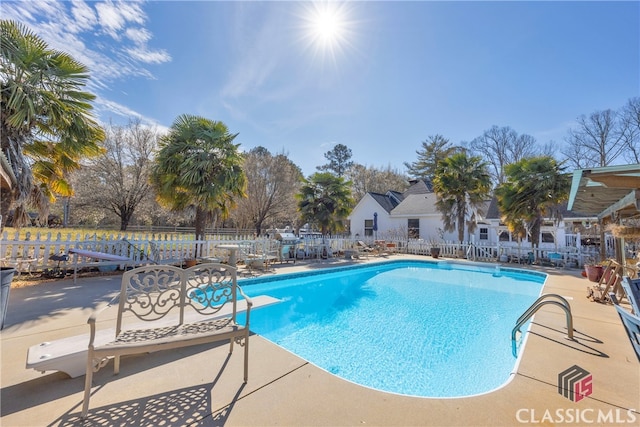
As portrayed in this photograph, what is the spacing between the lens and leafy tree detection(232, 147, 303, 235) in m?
21.8

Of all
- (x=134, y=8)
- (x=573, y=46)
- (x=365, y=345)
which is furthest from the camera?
(x=573, y=46)

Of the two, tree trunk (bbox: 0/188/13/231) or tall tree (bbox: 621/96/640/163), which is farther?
tall tree (bbox: 621/96/640/163)

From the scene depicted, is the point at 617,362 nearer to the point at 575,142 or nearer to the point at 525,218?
the point at 525,218

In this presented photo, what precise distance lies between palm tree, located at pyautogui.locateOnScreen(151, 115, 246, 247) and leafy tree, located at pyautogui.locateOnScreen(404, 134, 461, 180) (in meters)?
29.0

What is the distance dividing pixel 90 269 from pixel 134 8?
756 cm

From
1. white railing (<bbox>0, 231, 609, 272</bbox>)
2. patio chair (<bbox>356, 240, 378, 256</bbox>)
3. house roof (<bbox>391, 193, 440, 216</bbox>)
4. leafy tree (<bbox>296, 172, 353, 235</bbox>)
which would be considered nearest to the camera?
white railing (<bbox>0, 231, 609, 272</bbox>)

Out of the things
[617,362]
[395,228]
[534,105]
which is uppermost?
[534,105]

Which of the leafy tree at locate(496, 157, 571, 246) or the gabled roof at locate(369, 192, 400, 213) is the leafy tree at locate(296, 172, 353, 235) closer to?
the gabled roof at locate(369, 192, 400, 213)

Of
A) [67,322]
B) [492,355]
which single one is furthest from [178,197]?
[492,355]

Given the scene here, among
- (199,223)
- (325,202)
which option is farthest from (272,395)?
(325,202)

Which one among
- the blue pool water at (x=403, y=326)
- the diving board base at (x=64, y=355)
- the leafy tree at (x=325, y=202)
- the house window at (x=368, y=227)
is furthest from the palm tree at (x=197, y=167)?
the house window at (x=368, y=227)

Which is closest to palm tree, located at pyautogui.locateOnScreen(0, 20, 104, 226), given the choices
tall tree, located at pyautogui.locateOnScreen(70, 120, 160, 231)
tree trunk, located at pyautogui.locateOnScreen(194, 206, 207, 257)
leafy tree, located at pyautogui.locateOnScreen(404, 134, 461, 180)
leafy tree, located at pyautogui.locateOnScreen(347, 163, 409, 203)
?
tree trunk, located at pyautogui.locateOnScreen(194, 206, 207, 257)

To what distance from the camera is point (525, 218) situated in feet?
43.2

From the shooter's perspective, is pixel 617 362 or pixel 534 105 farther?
pixel 534 105
